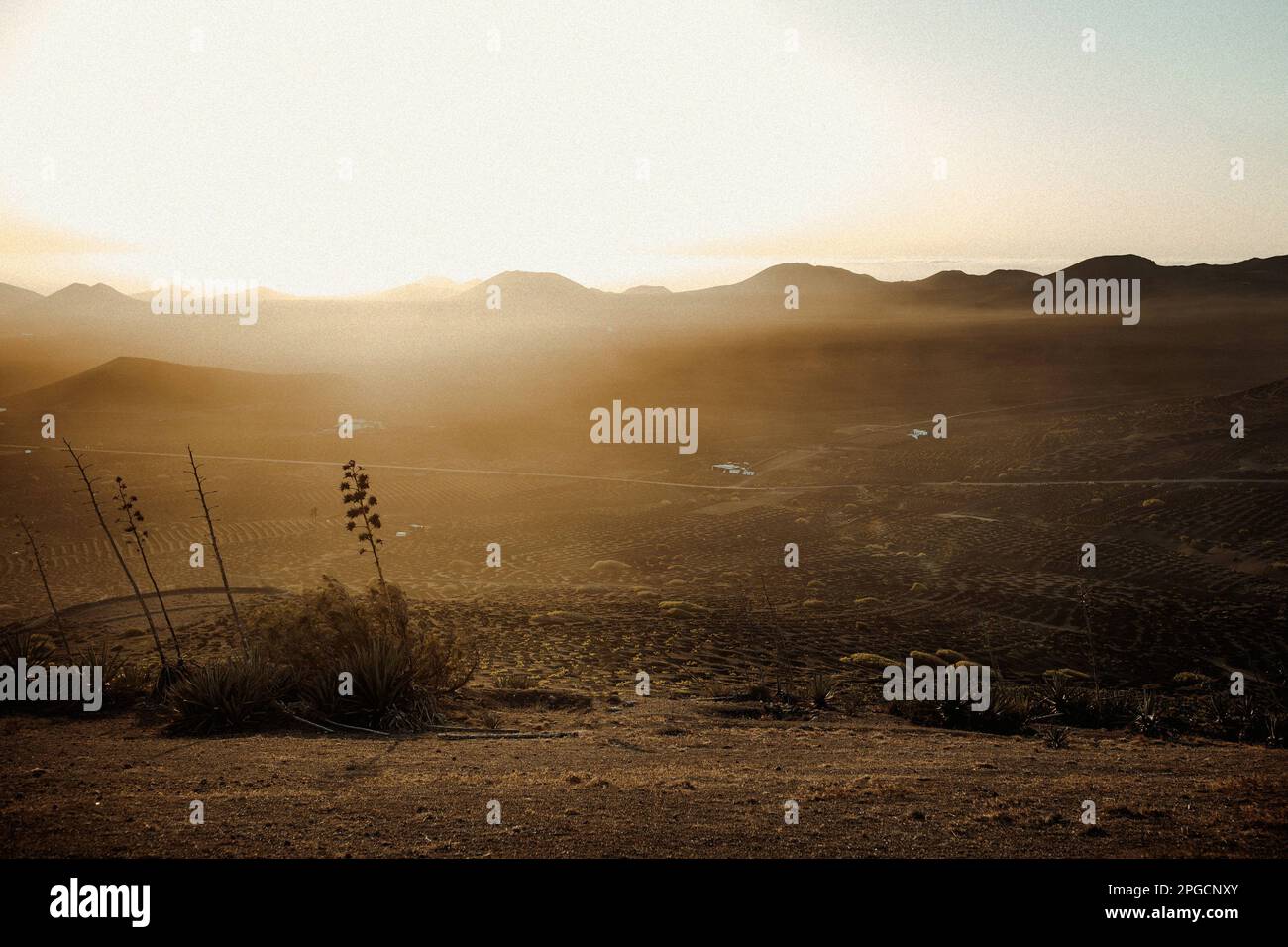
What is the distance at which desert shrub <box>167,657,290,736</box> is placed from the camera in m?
7.69

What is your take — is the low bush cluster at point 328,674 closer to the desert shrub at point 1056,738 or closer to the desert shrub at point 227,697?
the desert shrub at point 227,697

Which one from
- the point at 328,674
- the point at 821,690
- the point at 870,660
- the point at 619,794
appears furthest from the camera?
the point at 870,660

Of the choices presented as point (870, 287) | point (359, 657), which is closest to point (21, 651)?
point (359, 657)

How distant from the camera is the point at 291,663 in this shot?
8859 mm

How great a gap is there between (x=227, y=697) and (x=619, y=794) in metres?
4.55

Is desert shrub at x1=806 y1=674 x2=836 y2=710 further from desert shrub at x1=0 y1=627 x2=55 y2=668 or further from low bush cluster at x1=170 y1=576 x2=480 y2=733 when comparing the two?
desert shrub at x1=0 y1=627 x2=55 y2=668

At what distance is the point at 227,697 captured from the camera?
7828 millimetres

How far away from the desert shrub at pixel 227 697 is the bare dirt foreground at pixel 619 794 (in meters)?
0.36

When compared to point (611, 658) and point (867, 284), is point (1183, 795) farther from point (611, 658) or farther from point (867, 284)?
point (867, 284)

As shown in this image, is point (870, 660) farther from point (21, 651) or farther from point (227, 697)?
point (21, 651)

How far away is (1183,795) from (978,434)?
37698 mm

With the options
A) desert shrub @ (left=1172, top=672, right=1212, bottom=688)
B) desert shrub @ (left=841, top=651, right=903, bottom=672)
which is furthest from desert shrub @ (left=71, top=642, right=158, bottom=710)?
desert shrub @ (left=1172, top=672, right=1212, bottom=688)

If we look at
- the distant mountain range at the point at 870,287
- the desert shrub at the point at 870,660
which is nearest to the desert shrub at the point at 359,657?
the desert shrub at the point at 870,660
